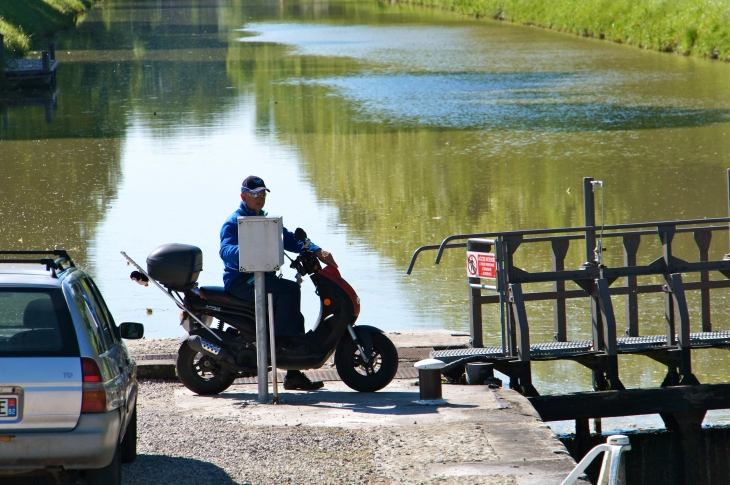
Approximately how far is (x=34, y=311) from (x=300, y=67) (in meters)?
34.1

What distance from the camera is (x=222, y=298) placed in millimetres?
8375

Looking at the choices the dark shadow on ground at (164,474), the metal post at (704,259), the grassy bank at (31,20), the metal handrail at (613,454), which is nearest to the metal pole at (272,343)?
the dark shadow on ground at (164,474)

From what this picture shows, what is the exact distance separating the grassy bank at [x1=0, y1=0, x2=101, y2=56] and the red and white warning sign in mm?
29569

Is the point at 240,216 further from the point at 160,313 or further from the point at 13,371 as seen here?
the point at 160,313

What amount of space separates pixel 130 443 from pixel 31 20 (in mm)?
46140

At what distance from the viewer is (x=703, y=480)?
364 inches

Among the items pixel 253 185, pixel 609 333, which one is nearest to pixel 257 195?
pixel 253 185

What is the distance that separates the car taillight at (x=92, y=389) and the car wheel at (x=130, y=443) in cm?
122

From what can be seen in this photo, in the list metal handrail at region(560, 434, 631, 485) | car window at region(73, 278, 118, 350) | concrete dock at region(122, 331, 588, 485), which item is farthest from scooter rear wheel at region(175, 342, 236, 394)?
metal handrail at region(560, 434, 631, 485)

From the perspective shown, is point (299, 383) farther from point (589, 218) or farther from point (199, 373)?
point (589, 218)

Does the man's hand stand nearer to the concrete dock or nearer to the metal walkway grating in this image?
the concrete dock

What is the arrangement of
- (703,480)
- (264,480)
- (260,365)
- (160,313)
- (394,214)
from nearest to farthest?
(264,480), (260,365), (703,480), (160,313), (394,214)

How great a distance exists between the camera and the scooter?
8281 millimetres

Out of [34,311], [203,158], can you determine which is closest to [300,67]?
[203,158]
